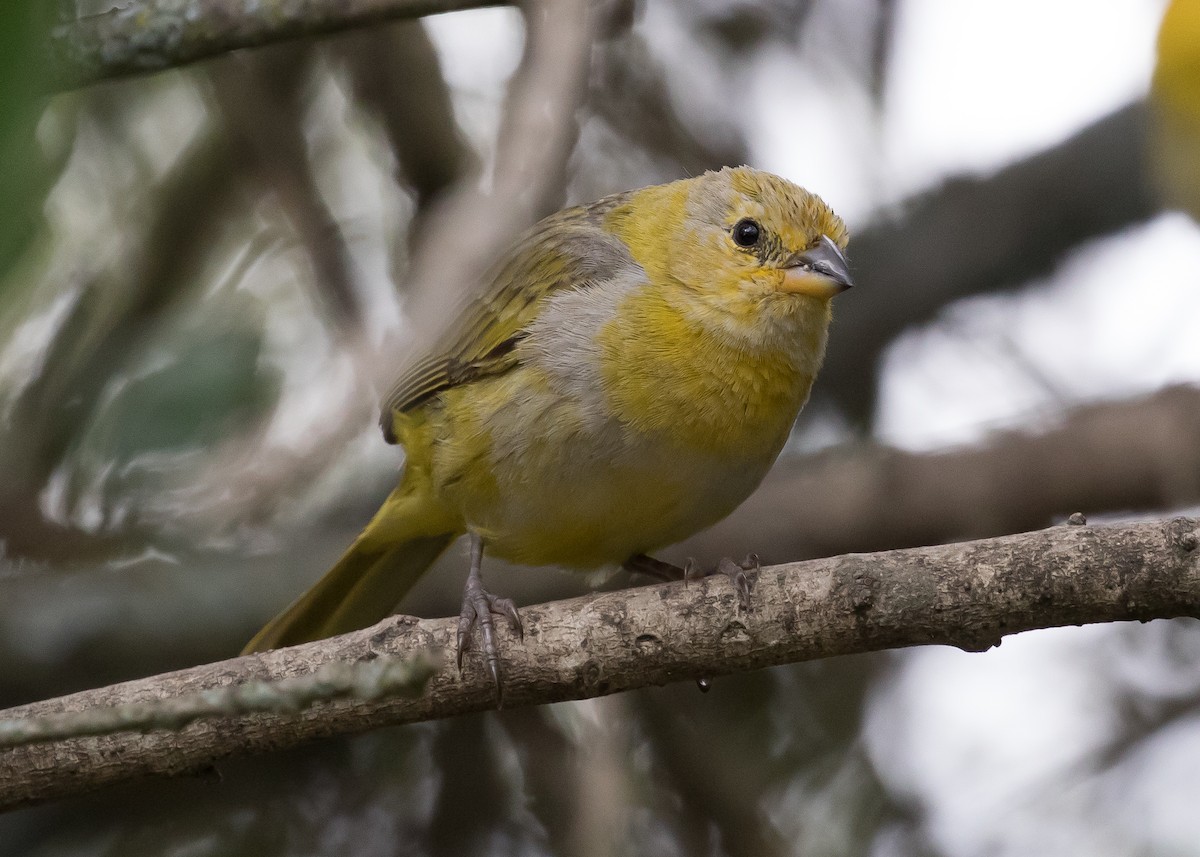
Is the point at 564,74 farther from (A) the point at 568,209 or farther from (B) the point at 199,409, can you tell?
(B) the point at 199,409

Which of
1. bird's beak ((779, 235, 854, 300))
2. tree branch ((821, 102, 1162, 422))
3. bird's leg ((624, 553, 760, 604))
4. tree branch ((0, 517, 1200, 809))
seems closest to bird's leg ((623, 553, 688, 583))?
bird's leg ((624, 553, 760, 604))

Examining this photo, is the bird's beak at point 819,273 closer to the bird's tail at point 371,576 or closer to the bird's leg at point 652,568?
the bird's leg at point 652,568

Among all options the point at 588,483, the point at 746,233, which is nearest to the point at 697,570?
the point at 588,483

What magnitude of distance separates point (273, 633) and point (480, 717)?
98 centimetres

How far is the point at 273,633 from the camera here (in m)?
3.79

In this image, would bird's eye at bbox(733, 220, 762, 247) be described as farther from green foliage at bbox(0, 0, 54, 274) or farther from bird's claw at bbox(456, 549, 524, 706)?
green foliage at bbox(0, 0, 54, 274)

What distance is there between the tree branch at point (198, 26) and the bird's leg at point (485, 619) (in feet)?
4.16

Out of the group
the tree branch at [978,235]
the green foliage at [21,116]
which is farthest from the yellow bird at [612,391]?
the green foliage at [21,116]

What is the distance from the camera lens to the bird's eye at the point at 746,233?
3592 mm

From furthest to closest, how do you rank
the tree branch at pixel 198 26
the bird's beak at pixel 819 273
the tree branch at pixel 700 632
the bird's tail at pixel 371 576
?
the bird's tail at pixel 371 576 < the bird's beak at pixel 819 273 < the tree branch at pixel 700 632 < the tree branch at pixel 198 26

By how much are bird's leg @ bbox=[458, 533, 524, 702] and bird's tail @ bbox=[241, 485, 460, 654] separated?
549mm

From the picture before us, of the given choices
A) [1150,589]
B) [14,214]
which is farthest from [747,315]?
[14,214]

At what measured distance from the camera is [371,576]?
399 cm

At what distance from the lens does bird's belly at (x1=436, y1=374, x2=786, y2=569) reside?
10.7ft
